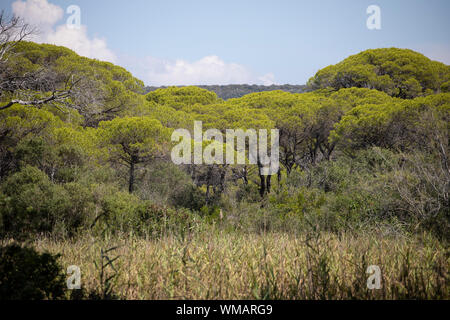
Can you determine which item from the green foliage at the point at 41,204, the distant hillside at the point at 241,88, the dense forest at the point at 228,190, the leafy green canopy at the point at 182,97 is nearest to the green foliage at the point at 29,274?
the dense forest at the point at 228,190

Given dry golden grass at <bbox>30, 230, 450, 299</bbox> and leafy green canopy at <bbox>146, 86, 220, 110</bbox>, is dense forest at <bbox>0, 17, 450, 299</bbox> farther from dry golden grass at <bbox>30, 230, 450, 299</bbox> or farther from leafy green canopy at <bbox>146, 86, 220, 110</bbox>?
leafy green canopy at <bbox>146, 86, 220, 110</bbox>

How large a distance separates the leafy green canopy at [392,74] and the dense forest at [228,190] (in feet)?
0.47

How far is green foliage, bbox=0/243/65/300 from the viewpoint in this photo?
5.32ft

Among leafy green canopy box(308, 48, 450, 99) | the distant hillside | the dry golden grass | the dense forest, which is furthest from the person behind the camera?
the distant hillside

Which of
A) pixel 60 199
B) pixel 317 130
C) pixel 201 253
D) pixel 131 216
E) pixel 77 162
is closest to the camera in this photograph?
pixel 201 253

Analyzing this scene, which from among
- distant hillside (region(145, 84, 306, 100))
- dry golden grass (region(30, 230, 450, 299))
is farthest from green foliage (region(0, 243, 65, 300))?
distant hillside (region(145, 84, 306, 100))

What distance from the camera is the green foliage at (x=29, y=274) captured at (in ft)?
5.32

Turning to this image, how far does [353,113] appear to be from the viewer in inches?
626

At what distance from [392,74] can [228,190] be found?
59.3 ft

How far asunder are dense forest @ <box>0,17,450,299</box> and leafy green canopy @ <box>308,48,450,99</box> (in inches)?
5.6

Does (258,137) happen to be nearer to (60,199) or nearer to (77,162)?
(77,162)

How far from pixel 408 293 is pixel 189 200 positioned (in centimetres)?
1501
